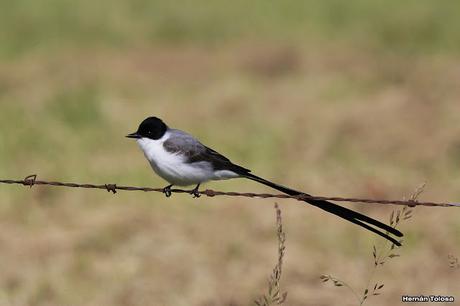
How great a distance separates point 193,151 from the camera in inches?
245

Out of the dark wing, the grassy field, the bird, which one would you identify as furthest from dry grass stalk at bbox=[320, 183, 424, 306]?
the dark wing

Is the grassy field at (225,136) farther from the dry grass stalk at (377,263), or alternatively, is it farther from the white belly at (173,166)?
the white belly at (173,166)

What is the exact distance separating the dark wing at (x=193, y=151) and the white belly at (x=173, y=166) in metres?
0.03

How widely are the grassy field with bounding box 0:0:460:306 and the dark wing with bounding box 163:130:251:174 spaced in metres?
1.62

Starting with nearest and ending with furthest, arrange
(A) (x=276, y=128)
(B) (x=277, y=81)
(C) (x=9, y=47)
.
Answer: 1. (A) (x=276, y=128)
2. (B) (x=277, y=81)
3. (C) (x=9, y=47)

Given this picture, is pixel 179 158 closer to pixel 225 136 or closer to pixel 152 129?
pixel 152 129

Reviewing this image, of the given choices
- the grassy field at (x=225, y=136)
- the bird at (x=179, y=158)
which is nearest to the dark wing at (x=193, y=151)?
the bird at (x=179, y=158)

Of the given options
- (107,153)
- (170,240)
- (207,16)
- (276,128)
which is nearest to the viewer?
(170,240)

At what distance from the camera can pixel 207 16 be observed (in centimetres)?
2003

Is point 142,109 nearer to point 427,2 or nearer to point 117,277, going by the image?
point 117,277

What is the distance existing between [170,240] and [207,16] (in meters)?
12.0

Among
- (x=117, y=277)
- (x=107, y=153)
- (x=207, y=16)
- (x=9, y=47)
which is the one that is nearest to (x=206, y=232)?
(x=117, y=277)

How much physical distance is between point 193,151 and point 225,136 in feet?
19.0

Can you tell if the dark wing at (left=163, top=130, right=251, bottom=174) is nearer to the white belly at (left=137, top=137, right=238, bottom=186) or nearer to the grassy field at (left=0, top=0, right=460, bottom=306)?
the white belly at (left=137, top=137, right=238, bottom=186)
